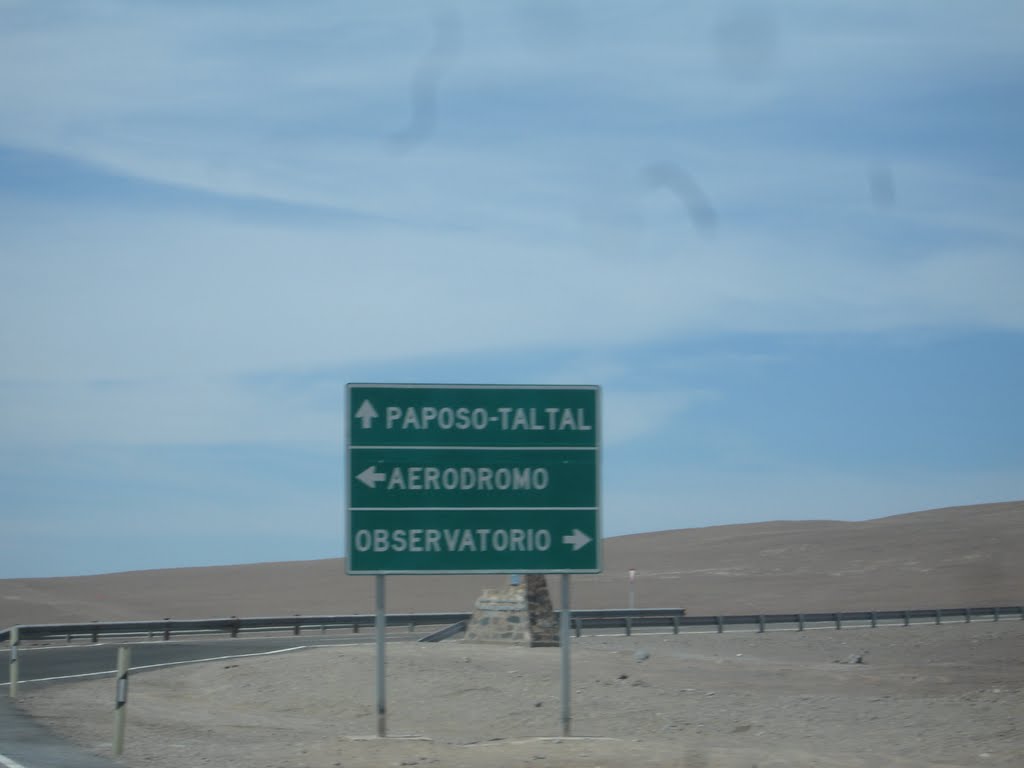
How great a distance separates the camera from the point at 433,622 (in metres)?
52.5

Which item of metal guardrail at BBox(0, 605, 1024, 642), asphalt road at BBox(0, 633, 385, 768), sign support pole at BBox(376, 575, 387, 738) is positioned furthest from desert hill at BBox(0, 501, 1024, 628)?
sign support pole at BBox(376, 575, 387, 738)

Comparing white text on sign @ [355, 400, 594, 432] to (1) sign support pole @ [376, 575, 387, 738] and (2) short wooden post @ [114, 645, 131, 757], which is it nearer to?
(1) sign support pole @ [376, 575, 387, 738]

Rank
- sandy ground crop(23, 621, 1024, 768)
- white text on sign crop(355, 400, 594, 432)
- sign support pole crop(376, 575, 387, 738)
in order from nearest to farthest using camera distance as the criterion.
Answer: sandy ground crop(23, 621, 1024, 768)
sign support pole crop(376, 575, 387, 738)
white text on sign crop(355, 400, 594, 432)

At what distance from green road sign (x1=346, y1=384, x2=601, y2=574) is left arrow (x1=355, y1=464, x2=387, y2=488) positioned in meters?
0.01

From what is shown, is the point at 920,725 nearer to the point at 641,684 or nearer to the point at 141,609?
the point at 641,684

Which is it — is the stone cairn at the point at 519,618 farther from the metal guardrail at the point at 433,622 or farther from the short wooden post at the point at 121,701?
the short wooden post at the point at 121,701

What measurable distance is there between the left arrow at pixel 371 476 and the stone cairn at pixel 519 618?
763 inches

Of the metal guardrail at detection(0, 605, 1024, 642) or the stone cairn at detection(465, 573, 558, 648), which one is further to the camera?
the metal guardrail at detection(0, 605, 1024, 642)

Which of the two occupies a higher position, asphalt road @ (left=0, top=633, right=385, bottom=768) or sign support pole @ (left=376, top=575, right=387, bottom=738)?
sign support pole @ (left=376, top=575, right=387, bottom=738)

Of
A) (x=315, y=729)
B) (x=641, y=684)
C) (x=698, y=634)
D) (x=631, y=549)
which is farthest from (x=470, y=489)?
(x=631, y=549)

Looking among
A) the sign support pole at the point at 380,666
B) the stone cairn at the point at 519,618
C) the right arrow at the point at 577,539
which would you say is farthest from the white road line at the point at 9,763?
the stone cairn at the point at 519,618

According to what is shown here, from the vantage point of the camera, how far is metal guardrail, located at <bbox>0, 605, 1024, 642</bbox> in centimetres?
4391

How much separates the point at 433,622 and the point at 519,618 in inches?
675

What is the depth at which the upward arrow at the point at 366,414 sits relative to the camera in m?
16.2
